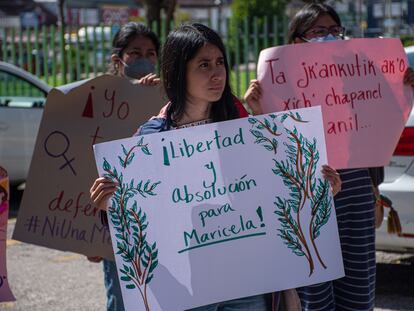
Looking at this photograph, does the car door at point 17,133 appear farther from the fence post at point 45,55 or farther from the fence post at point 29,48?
the fence post at point 29,48

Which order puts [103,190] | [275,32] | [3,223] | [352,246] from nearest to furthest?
[103,190] < [3,223] < [352,246] < [275,32]

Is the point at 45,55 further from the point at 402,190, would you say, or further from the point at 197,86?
the point at 197,86

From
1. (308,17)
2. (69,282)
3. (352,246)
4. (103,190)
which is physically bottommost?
(69,282)

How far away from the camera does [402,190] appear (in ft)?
16.8

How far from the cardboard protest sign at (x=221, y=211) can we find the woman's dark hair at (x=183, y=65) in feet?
0.41

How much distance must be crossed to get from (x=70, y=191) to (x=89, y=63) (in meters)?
A: 9.72

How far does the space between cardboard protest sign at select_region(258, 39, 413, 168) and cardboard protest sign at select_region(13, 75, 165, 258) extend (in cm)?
56

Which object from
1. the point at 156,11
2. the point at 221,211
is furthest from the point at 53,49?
the point at 221,211

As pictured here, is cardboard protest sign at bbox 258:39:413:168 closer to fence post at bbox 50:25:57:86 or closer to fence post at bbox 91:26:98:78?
fence post at bbox 91:26:98:78

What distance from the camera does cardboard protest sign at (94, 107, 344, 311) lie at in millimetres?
2809

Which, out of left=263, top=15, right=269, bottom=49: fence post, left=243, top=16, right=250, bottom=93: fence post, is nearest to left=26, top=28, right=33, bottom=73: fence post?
left=243, top=16, right=250, bottom=93: fence post

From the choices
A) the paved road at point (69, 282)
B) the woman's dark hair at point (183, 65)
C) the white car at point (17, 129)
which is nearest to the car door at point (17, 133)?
the white car at point (17, 129)

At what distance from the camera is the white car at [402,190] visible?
201 inches

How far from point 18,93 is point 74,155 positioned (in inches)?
268
